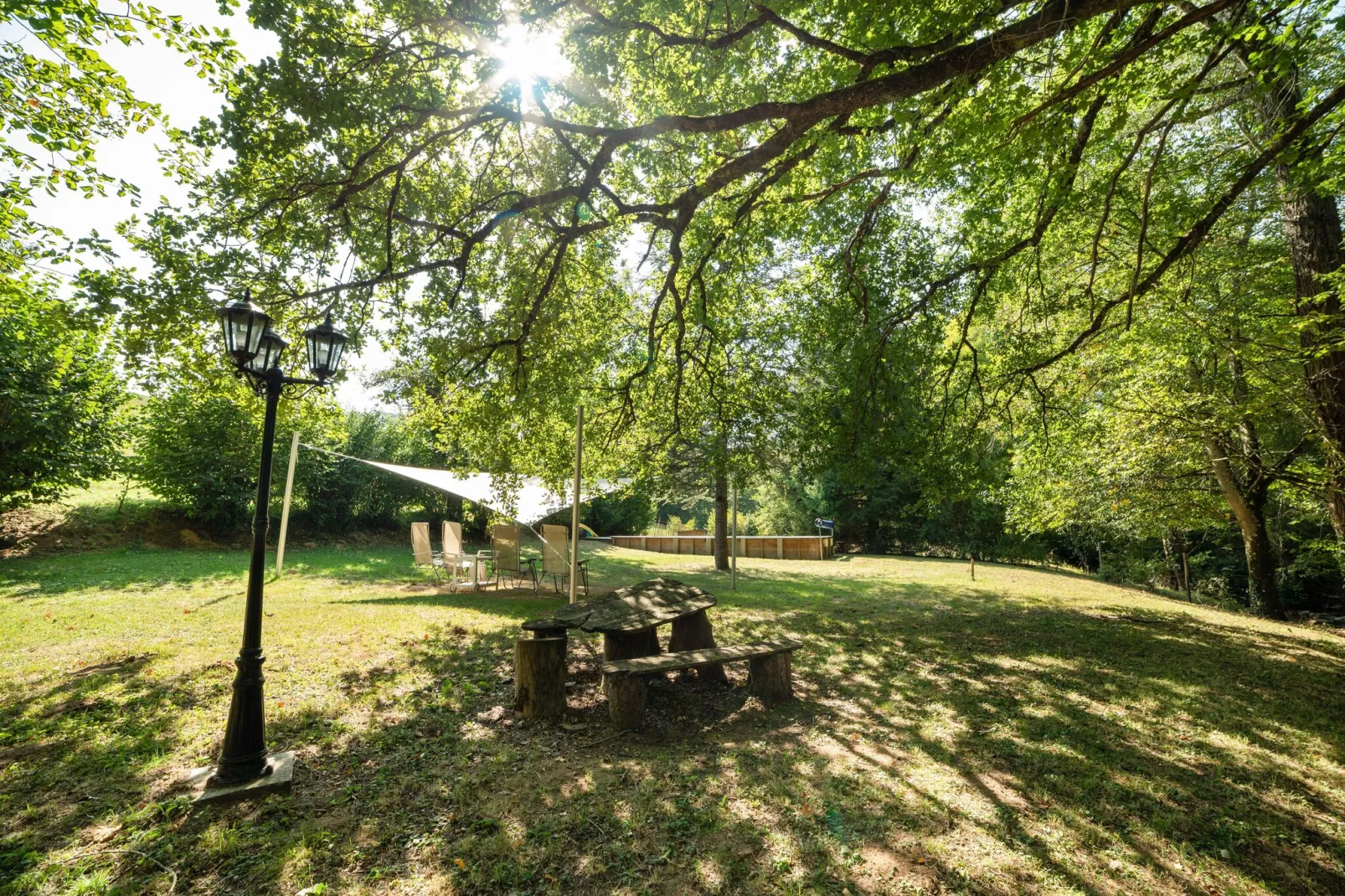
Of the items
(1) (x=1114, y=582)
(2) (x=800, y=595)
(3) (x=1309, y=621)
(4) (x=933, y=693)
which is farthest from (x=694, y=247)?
(1) (x=1114, y=582)

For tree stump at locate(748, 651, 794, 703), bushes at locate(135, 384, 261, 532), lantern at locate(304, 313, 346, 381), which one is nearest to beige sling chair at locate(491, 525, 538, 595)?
tree stump at locate(748, 651, 794, 703)

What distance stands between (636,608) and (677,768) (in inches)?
66.0

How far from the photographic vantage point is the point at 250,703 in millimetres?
3148

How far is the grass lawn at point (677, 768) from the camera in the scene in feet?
8.17

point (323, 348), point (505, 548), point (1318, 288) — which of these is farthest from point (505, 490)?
point (1318, 288)

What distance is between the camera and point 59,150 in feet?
15.8

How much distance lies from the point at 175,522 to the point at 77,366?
4.70 m

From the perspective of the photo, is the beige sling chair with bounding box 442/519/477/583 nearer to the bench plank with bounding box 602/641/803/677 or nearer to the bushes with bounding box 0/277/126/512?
the bench plank with bounding box 602/641/803/677

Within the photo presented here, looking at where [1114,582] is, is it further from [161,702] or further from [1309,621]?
[161,702]

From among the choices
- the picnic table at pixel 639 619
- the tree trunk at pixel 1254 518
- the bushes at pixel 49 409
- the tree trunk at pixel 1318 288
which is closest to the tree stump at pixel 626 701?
the picnic table at pixel 639 619

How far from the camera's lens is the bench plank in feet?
13.8

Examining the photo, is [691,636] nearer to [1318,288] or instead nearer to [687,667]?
[687,667]

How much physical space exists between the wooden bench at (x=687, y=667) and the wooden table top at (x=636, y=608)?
0.32 m

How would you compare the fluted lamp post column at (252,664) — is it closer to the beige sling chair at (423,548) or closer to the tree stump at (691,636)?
the tree stump at (691,636)
